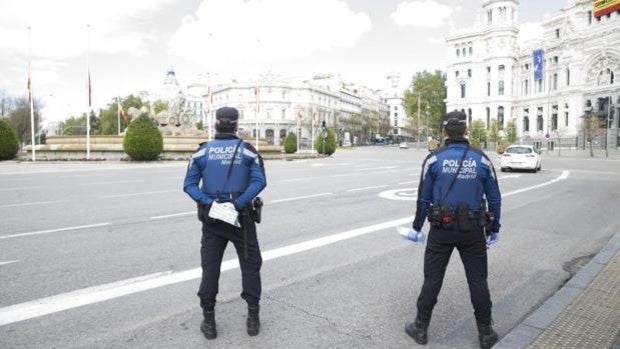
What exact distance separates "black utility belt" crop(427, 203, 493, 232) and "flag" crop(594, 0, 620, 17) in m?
5.77

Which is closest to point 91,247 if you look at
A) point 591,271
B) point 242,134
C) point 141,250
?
point 141,250

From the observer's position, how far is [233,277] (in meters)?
5.29

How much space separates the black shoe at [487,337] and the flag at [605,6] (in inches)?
242

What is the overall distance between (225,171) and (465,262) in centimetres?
206

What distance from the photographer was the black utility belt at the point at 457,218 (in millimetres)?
3598

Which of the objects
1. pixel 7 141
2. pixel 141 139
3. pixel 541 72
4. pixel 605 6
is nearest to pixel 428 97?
pixel 541 72

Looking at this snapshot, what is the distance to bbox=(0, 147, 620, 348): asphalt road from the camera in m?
3.90

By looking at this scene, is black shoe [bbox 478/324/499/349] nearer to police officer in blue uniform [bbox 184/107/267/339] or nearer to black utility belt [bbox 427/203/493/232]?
black utility belt [bbox 427/203/493/232]

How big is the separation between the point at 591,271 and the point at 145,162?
27984mm

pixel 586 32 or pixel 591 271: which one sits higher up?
pixel 586 32

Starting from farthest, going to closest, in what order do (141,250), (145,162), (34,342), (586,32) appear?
(586,32)
(145,162)
(141,250)
(34,342)

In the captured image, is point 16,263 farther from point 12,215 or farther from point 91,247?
point 12,215

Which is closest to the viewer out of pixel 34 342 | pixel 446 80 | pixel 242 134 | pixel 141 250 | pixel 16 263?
pixel 34 342

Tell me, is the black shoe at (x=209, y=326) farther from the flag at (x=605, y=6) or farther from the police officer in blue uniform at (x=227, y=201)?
the flag at (x=605, y=6)
